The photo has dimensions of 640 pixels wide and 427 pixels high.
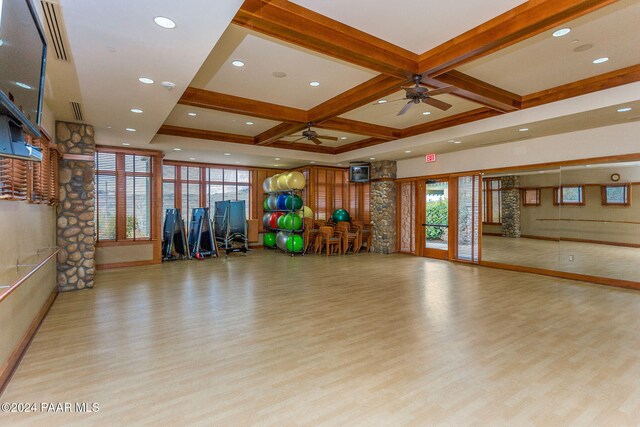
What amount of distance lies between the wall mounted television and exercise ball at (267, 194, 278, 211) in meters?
8.50

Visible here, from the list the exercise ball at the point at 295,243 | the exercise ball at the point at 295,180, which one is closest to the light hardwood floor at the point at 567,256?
the exercise ball at the point at 295,243

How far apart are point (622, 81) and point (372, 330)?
5.19 m

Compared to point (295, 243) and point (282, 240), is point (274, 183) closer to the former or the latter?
point (282, 240)

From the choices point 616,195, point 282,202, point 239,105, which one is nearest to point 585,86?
point 616,195

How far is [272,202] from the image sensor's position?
11133 millimetres

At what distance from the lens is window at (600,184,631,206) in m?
6.39

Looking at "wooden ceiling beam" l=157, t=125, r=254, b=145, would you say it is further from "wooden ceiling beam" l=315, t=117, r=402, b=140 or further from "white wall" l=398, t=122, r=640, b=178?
"white wall" l=398, t=122, r=640, b=178

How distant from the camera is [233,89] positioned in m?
5.54

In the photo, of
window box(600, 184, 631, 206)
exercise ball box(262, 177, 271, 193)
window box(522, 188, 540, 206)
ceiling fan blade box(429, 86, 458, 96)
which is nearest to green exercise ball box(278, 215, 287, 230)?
exercise ball box(262, 177, 271, 193)

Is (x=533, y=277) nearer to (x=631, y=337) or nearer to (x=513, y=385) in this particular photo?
(x=631, y=337)

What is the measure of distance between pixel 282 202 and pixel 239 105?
486cm

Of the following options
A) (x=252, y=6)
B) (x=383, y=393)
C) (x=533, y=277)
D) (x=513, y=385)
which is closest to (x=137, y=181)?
(x=252, y=6)

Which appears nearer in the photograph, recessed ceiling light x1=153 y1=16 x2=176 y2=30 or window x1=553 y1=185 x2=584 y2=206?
recessed ceiling light x1=153 y1=16 x2=176 y2=30

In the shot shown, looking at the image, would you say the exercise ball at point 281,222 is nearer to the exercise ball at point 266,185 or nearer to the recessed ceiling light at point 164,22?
the exercise ball at point 266,185
